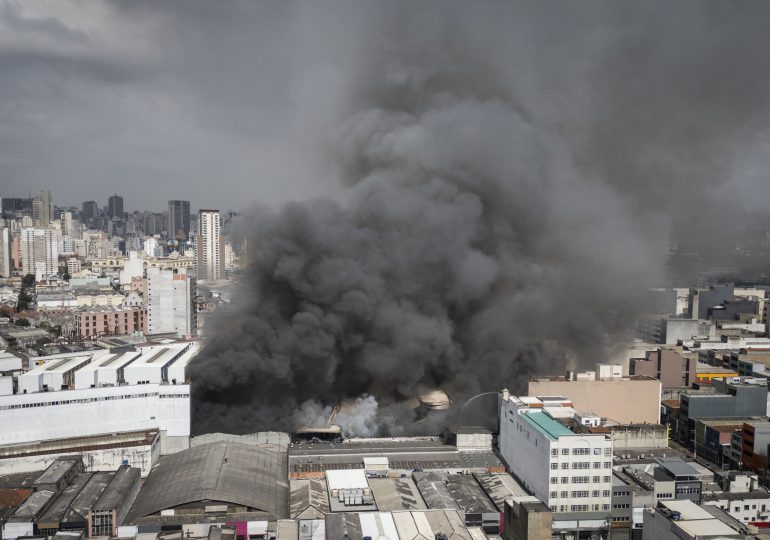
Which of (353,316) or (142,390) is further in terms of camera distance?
(353,316)

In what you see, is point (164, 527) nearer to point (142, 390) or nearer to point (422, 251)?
point (142, 390)

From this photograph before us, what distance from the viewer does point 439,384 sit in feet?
81.6

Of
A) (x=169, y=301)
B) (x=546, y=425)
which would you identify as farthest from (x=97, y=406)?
(x=169, y=301)

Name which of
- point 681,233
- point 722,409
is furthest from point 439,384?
point 681,233

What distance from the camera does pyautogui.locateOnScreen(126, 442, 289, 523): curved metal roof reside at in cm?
1591

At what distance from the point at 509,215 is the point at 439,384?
23.0 ft

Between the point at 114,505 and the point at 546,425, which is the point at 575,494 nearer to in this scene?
the point at 546,425

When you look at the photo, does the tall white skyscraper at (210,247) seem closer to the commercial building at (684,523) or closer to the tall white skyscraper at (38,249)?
the tall white skyscraper at (38,249)

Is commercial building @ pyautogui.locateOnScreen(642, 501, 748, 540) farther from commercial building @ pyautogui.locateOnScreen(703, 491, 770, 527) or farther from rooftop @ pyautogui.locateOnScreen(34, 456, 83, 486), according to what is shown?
rooftop @ pyautogui.locateOnScreen(34, 456, 83, 486)

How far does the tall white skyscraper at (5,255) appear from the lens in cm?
7131

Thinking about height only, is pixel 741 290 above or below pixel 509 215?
below

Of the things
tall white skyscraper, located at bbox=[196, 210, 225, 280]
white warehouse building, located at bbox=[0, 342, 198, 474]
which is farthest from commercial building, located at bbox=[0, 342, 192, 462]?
tall white skyscraper, located at bbox=[196, 210, 225, 280]

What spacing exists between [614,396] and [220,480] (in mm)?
12076

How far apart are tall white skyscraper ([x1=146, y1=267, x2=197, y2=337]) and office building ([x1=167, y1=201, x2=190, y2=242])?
75013 millimetres
